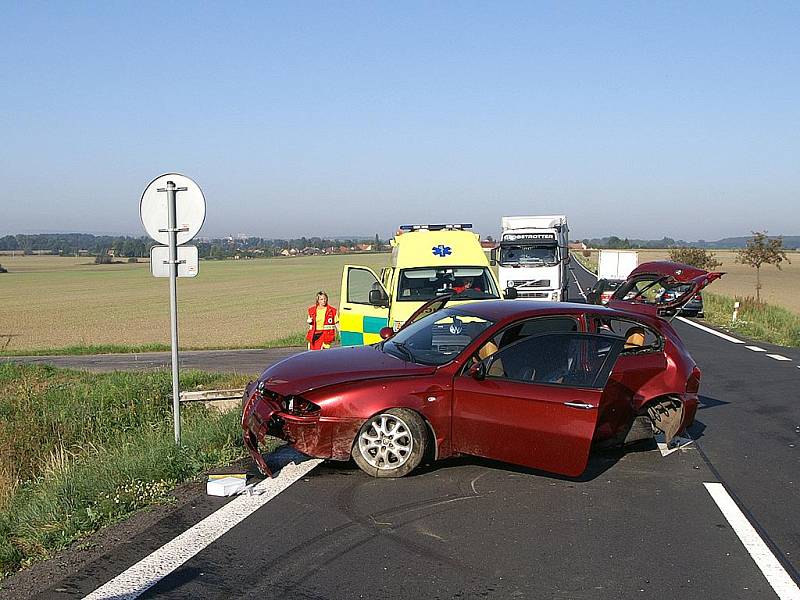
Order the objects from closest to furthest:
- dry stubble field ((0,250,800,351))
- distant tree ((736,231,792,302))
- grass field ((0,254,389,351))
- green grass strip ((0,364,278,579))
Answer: green grass strip ((0,364,278,579)) → grass field ((0,254,389,351)) → dry stubble field ((0,250,800,351)) → distant tree ((736,231,792,302))

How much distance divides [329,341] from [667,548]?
10535mm

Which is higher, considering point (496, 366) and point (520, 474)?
point (496, 366)

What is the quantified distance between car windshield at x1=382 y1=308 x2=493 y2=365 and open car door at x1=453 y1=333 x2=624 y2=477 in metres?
0.43

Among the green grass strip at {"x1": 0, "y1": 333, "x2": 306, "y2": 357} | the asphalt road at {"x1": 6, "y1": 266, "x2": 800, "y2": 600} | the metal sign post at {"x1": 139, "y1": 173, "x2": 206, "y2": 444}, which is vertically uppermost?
the metal sign post at {"x1": 139, "y1": 173, "x2": 206, "y2": 444}

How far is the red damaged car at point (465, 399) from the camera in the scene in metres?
6.94

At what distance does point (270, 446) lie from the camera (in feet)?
27.9

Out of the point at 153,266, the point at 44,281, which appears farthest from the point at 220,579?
the point at 44,281

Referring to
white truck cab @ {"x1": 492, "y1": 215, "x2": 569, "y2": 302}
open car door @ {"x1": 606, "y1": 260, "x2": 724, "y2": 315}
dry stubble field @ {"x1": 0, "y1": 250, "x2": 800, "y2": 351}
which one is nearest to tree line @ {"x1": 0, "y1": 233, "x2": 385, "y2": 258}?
dry stubble field @ {"x1": 0, "y1": 250, "x2": 800, "y2": 351}

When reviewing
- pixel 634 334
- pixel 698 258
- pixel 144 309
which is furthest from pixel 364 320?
pixel 698 258

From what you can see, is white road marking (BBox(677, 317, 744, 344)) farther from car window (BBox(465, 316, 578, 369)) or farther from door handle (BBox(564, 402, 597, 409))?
door handle (BBox(564, 402, 597, 409))

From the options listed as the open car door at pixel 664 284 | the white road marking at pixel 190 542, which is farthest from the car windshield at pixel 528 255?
the white road marking at pixel 190 542

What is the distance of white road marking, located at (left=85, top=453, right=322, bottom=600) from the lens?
15.6 ft

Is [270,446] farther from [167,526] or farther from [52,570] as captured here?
[52,570]

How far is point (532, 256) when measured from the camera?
30547 millimetres
